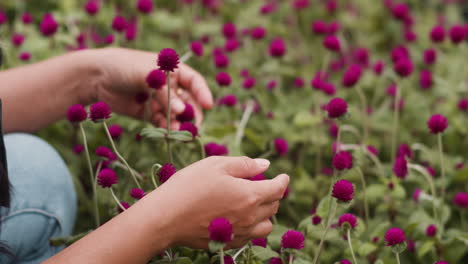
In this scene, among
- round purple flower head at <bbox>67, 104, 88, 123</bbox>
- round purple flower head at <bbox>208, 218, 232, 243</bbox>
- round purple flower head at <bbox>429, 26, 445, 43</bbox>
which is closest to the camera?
round purple flower head at <bbox>208, 218, 232, 243</bbox>

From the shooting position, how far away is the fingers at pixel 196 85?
135cm

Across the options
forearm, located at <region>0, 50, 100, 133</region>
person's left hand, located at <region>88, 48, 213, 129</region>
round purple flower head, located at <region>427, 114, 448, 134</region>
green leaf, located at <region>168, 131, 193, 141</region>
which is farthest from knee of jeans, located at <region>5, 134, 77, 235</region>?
round purple flower head, located at <region>427, 114, 448, 134</region>

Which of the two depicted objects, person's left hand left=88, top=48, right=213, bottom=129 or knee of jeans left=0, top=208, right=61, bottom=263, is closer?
knee of jeans left=0, top=208, right=61, bottom=263

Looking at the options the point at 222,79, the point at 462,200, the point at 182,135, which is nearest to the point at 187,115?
the point at 182,135

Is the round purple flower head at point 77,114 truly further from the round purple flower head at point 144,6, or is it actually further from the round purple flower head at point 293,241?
the round purple flower head at point 144,6

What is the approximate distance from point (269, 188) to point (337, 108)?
340 millimetres

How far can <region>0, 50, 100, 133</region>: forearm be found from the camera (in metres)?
1.38

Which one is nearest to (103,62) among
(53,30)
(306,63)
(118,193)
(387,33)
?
(118,193)

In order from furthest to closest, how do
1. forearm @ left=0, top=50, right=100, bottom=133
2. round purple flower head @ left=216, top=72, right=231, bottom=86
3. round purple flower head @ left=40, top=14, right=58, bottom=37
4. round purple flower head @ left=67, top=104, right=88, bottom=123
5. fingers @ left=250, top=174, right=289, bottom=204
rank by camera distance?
1. round purple flower head @ left=40, top=14, right=58, bottom=37
2. round purple flower head @ left=216, top=72, right=231, bottom=86
3. forearm @ left=0, top=50, right=100, bottom=133
4. round purple flower head @ left=67, top=104, right=88, bottom=123
5. fingers @ left=250, top=174, right=289, bottom=204

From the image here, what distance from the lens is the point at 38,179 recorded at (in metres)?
1.24

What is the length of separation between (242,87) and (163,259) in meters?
0.90

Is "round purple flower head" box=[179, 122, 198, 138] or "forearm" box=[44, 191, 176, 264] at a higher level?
"round purple flower head" box=[179, 122, 198, 138]

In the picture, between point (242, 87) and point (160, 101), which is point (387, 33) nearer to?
point (242, 87)

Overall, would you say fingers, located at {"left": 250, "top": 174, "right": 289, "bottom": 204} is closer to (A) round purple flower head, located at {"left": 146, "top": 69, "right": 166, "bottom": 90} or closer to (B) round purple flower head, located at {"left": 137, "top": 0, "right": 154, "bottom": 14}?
(A) round purple flower head, located at {"left": 146, "top": 69, "right": 166, "bottom": 90}
